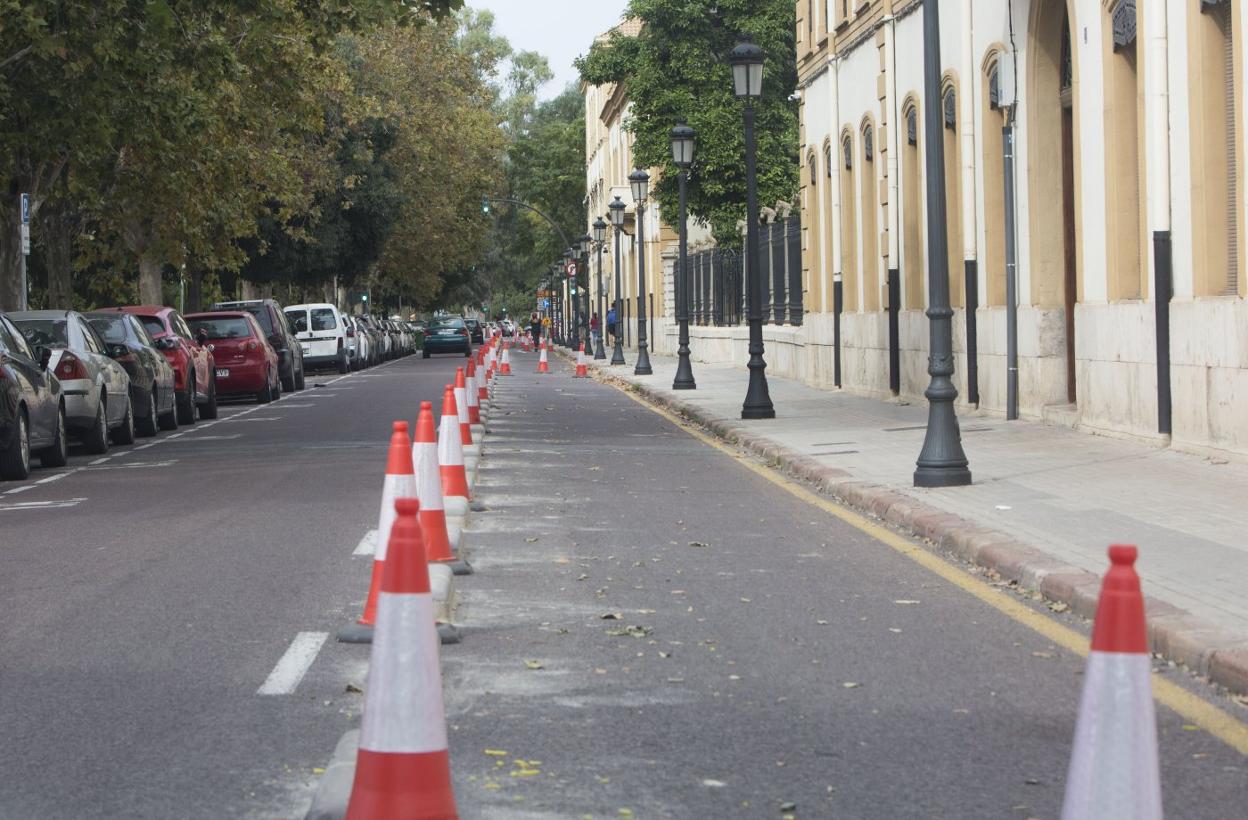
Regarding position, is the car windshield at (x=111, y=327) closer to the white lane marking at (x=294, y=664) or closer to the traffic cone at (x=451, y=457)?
the traffic cone at (x=451, y=457)

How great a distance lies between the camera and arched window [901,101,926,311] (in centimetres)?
2562

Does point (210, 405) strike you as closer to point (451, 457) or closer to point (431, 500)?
point (451, 457)

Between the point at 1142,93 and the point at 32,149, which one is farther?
the point at 32,149

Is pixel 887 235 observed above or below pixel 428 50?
below

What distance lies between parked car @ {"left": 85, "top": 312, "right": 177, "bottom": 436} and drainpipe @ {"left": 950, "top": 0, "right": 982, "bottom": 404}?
939cm

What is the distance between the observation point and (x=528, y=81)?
379 feet

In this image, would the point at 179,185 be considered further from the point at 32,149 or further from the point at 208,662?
the point at 208,662

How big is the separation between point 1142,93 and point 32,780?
42.7 ft

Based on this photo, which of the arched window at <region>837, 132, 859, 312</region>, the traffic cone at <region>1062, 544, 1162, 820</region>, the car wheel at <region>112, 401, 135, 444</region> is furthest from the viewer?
the arched window at <region>837, 132, 859, 312</region>

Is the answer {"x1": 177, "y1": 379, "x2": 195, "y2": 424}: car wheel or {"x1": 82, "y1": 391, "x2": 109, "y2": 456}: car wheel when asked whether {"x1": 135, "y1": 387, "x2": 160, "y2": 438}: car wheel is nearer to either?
{"x1": 177, "y1": 379, "x2": 195, "y2": 424}: car wheel

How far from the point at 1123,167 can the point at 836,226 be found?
13.0 metres

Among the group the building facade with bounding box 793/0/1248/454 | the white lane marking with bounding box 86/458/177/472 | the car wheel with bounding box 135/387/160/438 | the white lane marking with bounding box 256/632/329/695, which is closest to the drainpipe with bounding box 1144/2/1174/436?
the building facade with bounding box 793/0/1248/454

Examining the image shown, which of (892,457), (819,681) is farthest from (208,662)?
(892,457)

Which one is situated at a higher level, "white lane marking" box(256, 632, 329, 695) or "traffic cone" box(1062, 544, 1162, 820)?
"traffic cone" box(1062, 544, 1162, 820)
